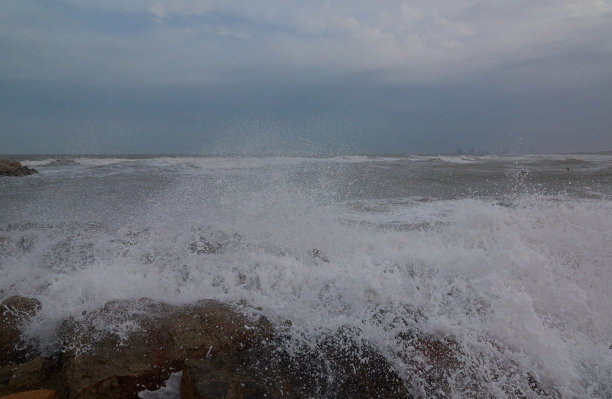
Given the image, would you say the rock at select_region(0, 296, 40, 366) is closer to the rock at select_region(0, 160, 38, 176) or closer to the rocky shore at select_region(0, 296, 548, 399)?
the rocky shore at select_region(0, 296, 548, 399)

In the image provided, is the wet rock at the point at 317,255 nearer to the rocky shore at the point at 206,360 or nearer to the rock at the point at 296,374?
the rocky shore at the point at 206,360

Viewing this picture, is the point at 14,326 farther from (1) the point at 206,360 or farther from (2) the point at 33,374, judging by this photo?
(1) the point at 206,360

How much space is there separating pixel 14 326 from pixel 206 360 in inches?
64.9

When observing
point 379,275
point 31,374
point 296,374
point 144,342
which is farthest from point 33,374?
point 379,275

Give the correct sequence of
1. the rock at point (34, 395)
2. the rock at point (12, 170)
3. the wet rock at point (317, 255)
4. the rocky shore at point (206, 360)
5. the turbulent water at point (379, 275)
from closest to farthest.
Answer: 1. the rock at point (34, 395)
2. the rocky shore at point (206, 360)
3. the turbulent water at point (379, 275)
4. the wet rock at point (317, 255)
5. the rock at point (12, 170)

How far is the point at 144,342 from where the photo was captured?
2.59 m

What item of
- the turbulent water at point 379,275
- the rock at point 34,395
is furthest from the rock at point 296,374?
the rock at point 34,395

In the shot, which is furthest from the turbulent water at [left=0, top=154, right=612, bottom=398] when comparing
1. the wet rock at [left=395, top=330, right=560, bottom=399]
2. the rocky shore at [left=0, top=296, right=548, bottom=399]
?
the rocky shore at [left=0, top=296, right=548, bottom=399]

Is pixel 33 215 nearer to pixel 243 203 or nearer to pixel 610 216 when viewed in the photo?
pixel 243 203

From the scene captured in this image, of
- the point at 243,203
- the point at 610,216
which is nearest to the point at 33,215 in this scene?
the point at 243,203

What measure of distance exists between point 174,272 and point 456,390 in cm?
270

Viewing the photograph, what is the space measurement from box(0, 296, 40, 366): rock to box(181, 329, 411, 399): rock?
1.35m

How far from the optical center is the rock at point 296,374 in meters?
2.17

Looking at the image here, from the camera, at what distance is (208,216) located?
6742mm
